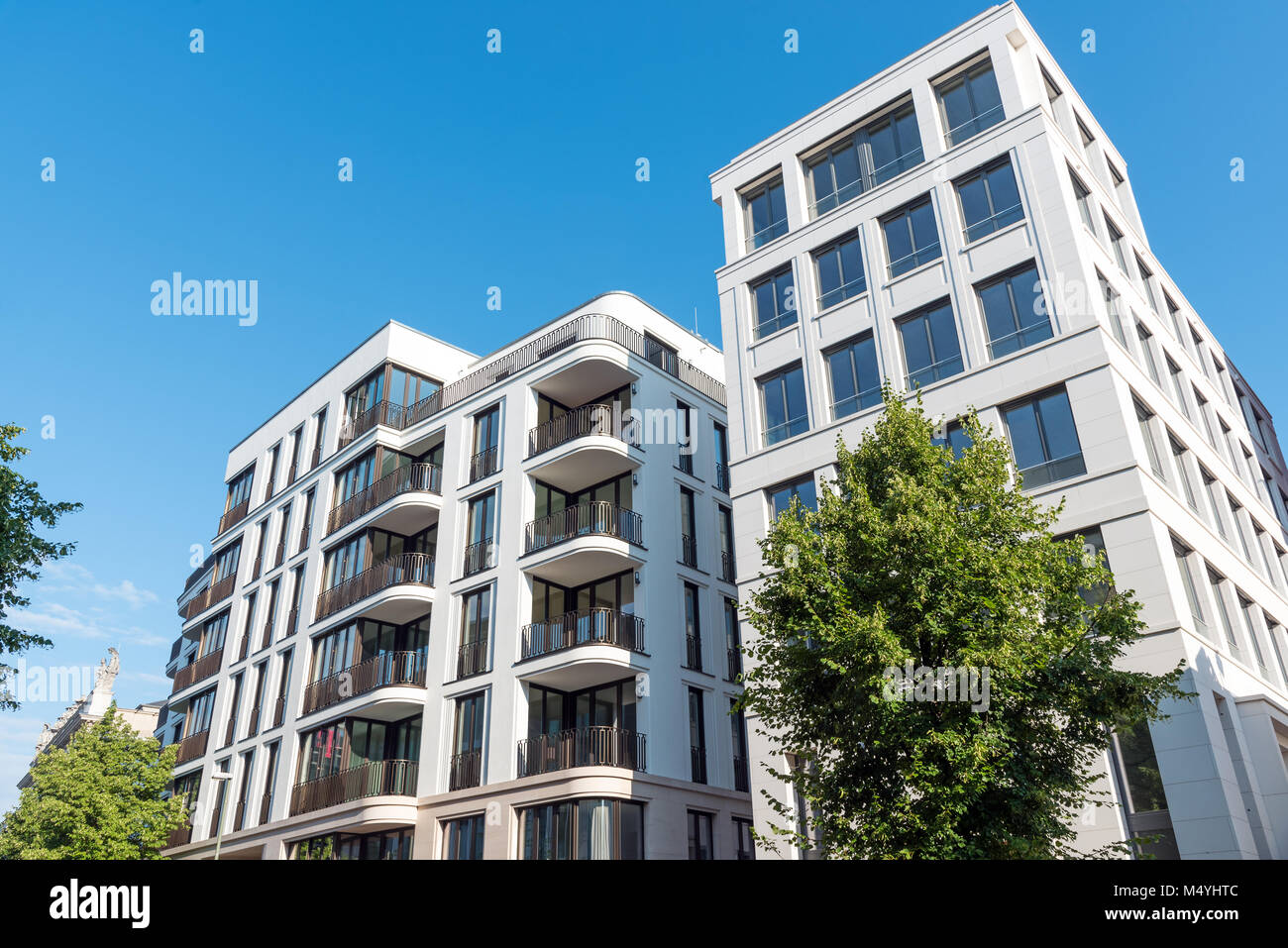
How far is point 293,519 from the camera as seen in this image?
4059 cm

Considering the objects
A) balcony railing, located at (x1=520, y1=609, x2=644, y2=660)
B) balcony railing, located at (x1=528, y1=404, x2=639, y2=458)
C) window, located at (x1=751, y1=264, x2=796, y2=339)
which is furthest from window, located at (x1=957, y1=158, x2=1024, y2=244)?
balcony railing, located at (x1=520, y1=609, x2=644, y2=660)

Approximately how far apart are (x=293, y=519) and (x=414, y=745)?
13.7 m

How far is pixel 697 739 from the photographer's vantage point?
28547mm

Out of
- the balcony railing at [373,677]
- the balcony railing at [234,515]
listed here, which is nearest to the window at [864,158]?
the balcony railing at [373,677]

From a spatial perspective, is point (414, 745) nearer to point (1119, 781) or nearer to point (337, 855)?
point (337, 855)

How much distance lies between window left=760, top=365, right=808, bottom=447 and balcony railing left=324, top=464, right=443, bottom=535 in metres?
12.9

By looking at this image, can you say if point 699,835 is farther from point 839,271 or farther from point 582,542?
point 839,271

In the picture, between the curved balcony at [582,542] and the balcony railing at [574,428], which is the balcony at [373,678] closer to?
the curved balcony at [582,542]

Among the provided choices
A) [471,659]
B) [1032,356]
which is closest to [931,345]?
[1032,356]

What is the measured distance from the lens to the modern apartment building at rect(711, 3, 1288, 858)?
19.3m
